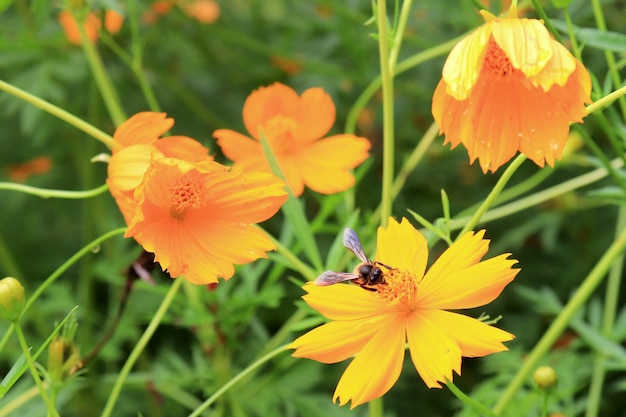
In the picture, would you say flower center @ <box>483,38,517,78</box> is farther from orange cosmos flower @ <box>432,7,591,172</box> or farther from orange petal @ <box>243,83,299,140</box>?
orange petal @ <box>243,83,299,140</box>

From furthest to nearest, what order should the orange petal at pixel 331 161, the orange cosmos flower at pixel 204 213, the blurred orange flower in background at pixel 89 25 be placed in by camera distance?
the blurred orange flower in background at pixel 89 25 < the orange petal at pixel 331 161 < the orange cosmos flower at pixel 204 213

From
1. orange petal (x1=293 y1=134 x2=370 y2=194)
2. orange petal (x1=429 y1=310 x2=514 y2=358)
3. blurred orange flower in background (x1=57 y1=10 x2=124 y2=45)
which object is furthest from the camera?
blurred orange flower in background (x1=57 y1=10 x2=124 y2=45)

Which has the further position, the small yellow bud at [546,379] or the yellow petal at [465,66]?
the small yellow bud at [546,379]

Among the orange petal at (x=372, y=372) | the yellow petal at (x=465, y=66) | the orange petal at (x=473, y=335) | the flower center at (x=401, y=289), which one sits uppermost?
the yellow petal at (x=465, y=66)

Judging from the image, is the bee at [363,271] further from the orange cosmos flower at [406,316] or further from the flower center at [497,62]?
the flower center at [497,62]

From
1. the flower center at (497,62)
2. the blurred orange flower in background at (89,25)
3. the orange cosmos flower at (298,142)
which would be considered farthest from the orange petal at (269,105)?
the blurred orange flower in background at (89,25)

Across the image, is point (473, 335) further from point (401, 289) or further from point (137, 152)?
point (137, 152)

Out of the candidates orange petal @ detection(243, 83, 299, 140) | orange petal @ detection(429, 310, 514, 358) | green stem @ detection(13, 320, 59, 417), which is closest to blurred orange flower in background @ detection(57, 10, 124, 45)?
orange petal @ detection(243, 83, 299, 140)
